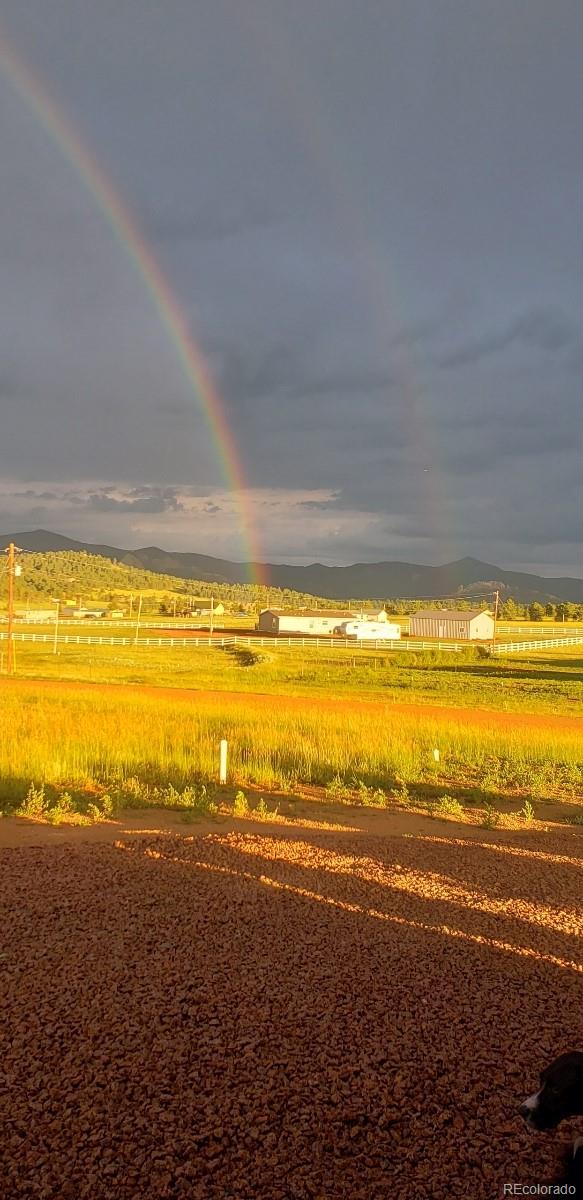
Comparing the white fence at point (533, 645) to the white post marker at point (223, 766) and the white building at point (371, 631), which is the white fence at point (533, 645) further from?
the white post marker at point (223, 766)

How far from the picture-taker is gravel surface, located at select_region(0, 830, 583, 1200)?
12.7ft

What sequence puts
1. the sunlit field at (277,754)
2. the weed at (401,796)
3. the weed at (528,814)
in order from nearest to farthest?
the weed at (528,814)
the weed at (401,796)
the sunlit field at (277,754)

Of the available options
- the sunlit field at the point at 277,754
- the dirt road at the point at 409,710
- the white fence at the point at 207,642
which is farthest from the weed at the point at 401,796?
the white fence at the point at 207,642

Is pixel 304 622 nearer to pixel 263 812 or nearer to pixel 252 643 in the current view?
pixel 252 643

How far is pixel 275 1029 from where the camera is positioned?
16.5 feet

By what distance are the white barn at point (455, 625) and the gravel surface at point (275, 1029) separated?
87430 millimetres

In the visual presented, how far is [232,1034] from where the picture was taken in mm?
4949

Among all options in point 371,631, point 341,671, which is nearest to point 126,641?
point 341,671

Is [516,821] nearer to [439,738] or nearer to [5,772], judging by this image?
[439,738]

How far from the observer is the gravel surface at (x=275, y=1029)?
3.88m

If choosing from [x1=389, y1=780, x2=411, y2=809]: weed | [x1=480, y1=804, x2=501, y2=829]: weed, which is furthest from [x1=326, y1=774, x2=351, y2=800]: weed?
[x1=480, y1=804, x2=501, y2=829]: weed

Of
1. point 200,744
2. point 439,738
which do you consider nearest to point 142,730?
point 200,744

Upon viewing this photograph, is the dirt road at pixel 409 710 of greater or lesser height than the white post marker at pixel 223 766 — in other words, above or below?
below

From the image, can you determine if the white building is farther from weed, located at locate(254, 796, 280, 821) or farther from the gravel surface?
the gravel surface
